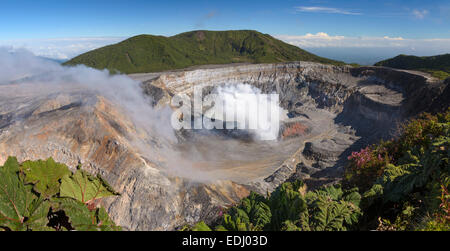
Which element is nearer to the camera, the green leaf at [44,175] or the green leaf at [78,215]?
the green leaf at [78,215]

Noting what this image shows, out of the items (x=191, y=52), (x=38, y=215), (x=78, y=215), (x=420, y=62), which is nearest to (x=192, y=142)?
(x=78, y=215)

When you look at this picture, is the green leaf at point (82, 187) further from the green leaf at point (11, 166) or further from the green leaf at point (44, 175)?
the green leaf at point (11, 166)

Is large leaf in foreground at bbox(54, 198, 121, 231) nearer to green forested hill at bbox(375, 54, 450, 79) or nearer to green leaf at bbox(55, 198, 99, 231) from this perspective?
green leaf at bbox(55, 198, 99, 231)

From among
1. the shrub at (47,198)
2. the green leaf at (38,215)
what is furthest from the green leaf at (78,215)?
the green leaf at (38,215)

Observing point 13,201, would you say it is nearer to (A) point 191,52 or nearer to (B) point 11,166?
(B) point 11,166

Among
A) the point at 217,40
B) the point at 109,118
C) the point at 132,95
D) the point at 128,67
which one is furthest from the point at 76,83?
the point at 217,40
